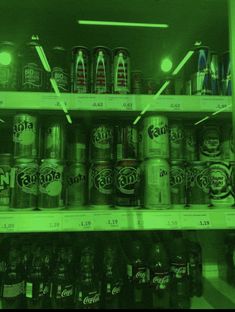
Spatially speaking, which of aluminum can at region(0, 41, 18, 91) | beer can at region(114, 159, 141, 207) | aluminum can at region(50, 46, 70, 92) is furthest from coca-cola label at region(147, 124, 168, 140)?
aluminum can at region(0, 41, 18, 91)

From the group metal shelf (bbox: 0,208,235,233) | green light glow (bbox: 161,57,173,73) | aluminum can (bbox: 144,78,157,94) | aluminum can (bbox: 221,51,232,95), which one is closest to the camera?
metal shelf (bbox: 0,208,235,233)

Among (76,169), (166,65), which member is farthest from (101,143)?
(166,65)

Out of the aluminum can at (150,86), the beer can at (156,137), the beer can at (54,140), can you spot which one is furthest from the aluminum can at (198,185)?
the beer can at (54,140)

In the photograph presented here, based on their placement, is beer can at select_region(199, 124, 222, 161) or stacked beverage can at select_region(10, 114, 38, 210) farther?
beer can at select_region(199, 124, 222, 161)

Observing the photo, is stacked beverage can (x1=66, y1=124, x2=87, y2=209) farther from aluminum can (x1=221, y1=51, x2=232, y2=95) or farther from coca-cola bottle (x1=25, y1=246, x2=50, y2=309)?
aluminum can (x1=221, y1=51, x2=232, y2=95)

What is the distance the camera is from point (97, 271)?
889mm

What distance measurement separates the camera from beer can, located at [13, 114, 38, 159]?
0.87 m

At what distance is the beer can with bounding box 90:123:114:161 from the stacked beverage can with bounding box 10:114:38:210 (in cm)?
19

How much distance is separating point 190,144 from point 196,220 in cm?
34

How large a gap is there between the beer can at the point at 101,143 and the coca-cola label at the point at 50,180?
5.6 inches

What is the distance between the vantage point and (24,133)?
88cm

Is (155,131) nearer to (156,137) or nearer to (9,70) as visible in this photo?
(156,137)

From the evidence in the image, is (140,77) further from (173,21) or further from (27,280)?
(27,280)

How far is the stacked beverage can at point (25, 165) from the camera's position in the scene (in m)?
0.85
